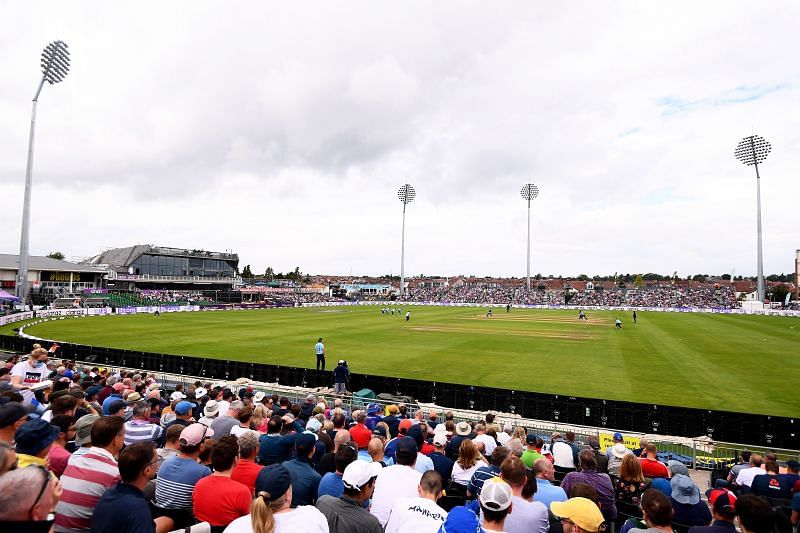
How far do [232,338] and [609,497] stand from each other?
1248 inches

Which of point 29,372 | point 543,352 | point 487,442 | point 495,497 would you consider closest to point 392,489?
point 495,497

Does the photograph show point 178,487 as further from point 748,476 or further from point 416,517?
point 748,476

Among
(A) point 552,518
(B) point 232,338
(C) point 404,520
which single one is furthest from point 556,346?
(C) point 404,520

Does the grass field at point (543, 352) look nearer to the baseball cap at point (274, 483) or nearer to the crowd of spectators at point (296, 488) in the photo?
the crowd of spectators at point (296, 488)

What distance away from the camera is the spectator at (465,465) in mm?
5844

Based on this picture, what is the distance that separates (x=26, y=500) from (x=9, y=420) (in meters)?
2.87

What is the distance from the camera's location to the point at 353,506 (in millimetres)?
3926

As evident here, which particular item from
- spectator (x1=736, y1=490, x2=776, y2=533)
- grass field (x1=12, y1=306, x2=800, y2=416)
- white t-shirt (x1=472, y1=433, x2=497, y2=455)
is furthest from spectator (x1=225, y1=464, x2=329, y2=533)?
grass field (x1=12, y1=306, x2=800, y2=416)

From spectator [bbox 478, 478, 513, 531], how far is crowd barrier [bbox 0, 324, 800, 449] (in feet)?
39.8

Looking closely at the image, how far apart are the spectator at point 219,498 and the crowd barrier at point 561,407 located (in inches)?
484

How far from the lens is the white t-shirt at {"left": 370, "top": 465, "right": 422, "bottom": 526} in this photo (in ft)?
15.1

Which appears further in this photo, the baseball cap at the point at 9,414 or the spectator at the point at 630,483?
the spectator at the point at 630,483

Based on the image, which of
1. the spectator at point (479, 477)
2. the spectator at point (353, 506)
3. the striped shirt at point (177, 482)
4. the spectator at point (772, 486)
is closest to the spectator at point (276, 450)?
the striped shirt at point (177, 482)

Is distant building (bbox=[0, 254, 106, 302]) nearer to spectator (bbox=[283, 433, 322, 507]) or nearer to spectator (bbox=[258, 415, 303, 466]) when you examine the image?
spectator (bbox=[258, 415, 303, 466])
